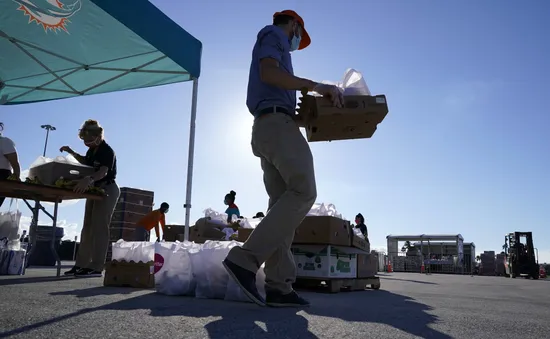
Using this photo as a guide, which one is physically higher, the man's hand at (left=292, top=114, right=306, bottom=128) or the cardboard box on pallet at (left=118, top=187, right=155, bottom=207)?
the cardboard box on pallet at (left=118, top=187, right=155, bottom=207)

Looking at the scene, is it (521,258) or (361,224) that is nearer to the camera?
(361,224)

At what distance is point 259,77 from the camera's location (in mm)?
2549

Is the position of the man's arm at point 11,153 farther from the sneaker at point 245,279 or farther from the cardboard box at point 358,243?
the cardboard box at point 358,243

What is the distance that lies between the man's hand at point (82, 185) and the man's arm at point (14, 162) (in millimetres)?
686

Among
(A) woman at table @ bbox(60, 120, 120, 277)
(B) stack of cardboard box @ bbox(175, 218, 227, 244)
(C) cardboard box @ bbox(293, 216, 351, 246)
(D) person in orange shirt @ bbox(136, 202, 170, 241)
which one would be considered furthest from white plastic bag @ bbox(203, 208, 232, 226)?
(C) cardboard box @ bbox(293, 216, 351, 246)

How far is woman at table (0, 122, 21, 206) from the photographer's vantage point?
13.9ft

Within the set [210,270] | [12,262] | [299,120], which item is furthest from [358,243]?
[12,262]

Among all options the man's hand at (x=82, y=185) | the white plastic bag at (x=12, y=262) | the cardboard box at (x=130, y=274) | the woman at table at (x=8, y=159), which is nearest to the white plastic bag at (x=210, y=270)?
the cardboard box at (x=130, y=274)

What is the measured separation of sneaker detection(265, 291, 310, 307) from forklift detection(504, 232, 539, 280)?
2277 centimetres

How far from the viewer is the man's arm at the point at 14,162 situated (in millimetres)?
4298

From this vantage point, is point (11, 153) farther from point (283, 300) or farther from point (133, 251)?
point (283, 300)

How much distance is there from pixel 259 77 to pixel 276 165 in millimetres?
623

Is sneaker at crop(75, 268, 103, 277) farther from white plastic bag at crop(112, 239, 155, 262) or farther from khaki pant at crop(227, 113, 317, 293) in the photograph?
khaki pant at crop(227, 113, 317, 293)

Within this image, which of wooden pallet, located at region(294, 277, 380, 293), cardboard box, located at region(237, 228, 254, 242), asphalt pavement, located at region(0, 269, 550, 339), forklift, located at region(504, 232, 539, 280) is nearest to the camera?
asphalt pavement, located at region(0, 269, 550, 339)
